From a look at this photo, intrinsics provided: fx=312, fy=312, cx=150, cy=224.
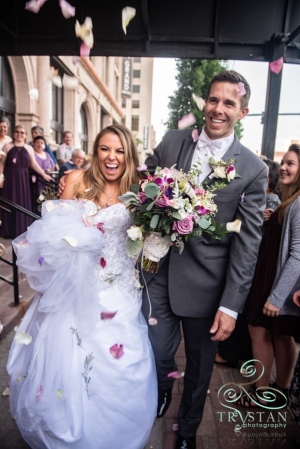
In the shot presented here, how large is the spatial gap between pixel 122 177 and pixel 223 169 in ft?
2.47

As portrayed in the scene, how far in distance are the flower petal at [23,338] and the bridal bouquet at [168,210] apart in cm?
84

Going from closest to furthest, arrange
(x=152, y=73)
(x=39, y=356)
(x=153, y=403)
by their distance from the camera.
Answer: (x=39, y=356) < (x=153, y=403) < (x=152, y=73)

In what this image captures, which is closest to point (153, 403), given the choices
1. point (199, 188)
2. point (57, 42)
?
point (199, 188)

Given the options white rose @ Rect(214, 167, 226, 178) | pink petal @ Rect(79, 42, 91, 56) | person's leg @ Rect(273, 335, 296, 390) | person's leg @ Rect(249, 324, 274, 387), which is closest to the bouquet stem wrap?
white rose @ Rect(214, 167, 226, 178)

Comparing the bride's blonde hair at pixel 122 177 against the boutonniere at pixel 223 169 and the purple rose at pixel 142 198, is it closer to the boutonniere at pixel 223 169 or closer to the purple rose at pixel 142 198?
the purple rose at pixel 142 198

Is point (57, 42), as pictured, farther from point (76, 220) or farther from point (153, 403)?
point (153, 403)

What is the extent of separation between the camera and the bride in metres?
1.72

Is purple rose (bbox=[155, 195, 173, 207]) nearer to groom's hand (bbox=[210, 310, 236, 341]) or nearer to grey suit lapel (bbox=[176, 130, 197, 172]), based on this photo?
grey suit lapel (bbox=[176, 130, 197, 172])

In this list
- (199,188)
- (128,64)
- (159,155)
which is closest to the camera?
(199,188)

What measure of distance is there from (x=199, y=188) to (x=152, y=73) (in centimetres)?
6898

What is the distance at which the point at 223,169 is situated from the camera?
1778mm

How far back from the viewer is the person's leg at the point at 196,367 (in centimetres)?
204

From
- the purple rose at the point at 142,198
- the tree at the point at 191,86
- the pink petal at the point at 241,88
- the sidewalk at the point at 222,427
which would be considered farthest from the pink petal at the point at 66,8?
the tree at the point at 191,86

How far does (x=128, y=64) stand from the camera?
38.6 m
